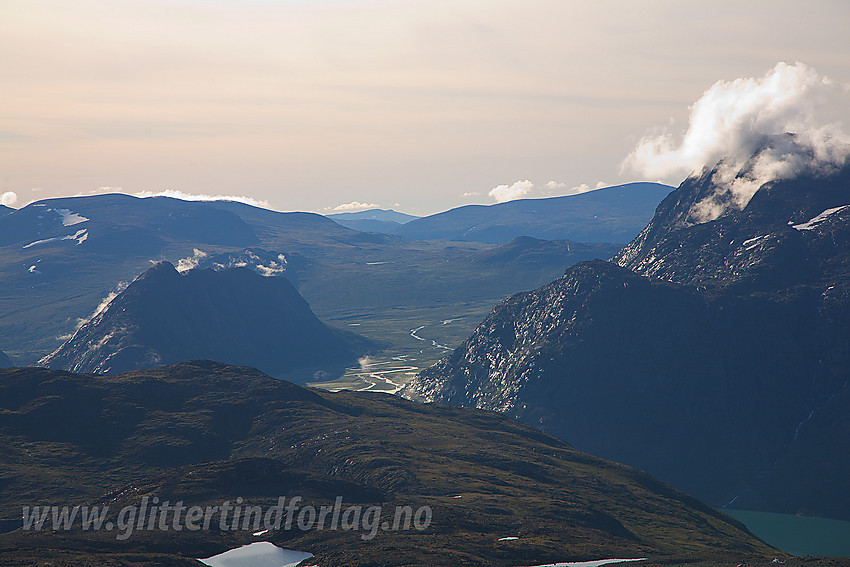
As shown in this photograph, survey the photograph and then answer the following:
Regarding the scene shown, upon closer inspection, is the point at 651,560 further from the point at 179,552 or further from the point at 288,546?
the point at 179,552

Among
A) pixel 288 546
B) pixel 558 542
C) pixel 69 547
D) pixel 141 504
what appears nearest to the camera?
pixel 69 547

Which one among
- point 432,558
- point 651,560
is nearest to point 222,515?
point 432,558

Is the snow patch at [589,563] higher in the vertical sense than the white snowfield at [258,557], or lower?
lower

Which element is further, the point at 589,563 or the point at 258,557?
the point at 589,563

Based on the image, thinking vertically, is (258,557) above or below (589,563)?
above

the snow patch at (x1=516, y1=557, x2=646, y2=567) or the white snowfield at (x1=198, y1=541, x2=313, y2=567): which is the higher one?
the white snowfield at (x1=198, y1=541, x2=313, y2=567)

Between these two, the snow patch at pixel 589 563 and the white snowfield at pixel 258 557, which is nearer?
the white snowfield at pixel 258 557

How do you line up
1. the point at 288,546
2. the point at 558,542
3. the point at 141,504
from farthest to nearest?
the point at 141,504
the point at 558,542
the point at 288,546

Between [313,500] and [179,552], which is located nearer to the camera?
[179,552]
